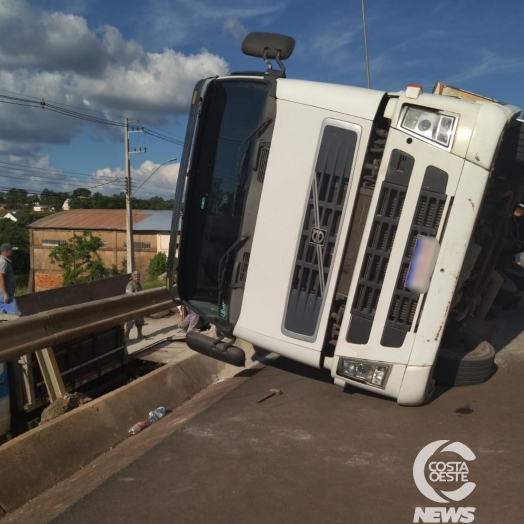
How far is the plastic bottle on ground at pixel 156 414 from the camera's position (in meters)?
4.98

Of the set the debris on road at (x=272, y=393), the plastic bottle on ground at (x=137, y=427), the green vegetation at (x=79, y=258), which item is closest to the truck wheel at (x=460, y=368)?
the debris on road at (x=272, y=393)

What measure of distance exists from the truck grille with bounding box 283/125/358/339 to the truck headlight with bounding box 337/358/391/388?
36cm

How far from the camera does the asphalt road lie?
10.6ft

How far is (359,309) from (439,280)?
629mm

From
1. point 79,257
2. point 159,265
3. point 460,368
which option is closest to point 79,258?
point 79,257

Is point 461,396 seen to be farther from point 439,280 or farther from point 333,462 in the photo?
point 333,462

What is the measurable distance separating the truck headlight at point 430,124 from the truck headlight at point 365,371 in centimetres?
172

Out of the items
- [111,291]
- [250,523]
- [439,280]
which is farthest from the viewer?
[111,291]

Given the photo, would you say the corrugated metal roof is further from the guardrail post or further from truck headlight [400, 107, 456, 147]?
truck headlight [400, 107, 456, 147]

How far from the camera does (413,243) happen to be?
423 centimetres

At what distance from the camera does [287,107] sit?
464cm

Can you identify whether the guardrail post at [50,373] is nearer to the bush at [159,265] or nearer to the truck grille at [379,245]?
the truck grille at [379,245]

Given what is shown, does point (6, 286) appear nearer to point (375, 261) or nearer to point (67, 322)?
point (67, 322)

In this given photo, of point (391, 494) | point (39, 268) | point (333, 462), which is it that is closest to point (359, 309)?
point (333, 462)
